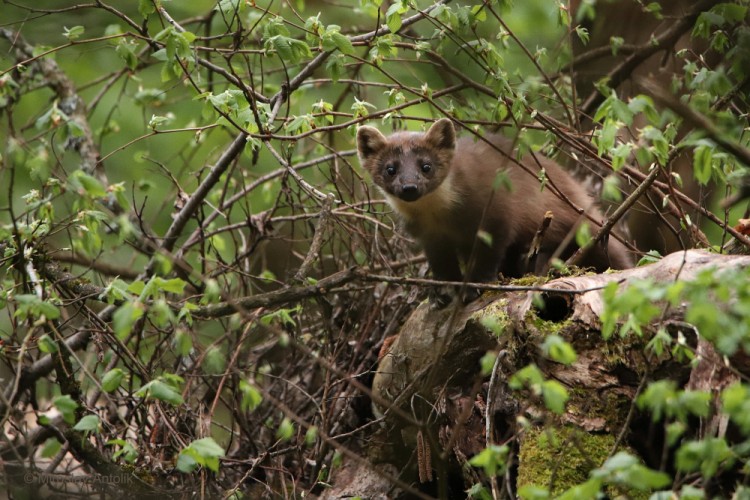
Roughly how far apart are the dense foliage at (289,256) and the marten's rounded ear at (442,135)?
10.0 inches

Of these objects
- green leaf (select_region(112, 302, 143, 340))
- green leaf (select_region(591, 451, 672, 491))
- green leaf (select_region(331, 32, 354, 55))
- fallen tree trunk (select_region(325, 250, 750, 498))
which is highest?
green leaf (select_region(331, 32, 354, 55))

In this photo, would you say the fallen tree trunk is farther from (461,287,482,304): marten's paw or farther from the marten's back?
the marten's back

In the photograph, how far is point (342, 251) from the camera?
9.48 meters

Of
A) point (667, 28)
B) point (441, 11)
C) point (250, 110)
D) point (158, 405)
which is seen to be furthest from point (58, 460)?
point (667, 28)

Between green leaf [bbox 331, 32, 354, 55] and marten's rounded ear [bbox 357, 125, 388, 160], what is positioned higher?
green leaf [bbox 331, 32, 354, 55]

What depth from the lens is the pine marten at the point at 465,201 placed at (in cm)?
769

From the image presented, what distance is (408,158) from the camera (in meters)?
8.16

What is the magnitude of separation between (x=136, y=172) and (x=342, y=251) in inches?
186

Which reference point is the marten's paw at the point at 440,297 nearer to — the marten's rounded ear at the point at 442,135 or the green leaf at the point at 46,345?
the marten's rounded ear at the point at 442,135

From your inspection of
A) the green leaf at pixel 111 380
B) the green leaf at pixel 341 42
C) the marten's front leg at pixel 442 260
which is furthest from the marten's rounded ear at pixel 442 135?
the green leaf at pixel 111 380

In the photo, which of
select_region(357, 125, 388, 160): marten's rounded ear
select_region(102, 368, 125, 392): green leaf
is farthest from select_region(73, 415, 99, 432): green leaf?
select_region(357, 125, 388, 160): marten's rounded ear

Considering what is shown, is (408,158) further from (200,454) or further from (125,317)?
(125,317)

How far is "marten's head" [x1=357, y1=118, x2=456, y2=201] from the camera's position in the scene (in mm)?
7887

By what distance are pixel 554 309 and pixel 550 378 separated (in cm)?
58
